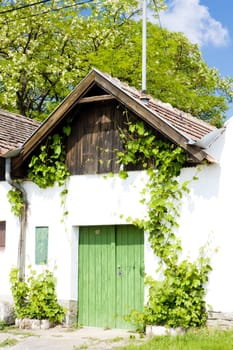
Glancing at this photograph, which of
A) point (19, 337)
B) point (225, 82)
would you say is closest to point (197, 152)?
point (19, 337)

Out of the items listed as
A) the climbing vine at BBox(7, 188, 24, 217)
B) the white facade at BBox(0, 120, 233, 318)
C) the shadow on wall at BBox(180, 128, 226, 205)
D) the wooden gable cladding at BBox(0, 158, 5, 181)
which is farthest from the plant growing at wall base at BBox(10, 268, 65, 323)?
the shadow on wall at BBox(180, 128, 226, 205)

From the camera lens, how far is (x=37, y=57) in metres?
26.0

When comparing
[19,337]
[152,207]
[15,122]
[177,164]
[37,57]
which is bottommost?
[19,337]

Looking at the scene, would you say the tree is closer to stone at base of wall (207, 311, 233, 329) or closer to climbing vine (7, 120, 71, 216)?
climbing vine (7, 120, 71, 216)

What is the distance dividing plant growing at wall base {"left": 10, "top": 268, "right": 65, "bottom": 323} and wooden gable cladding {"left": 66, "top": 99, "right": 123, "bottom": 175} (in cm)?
250

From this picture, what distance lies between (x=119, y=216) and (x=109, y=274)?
1.29 meters

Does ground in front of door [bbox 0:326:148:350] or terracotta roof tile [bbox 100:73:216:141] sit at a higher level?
terracotta roof tile [bbox 100:73:216:141]

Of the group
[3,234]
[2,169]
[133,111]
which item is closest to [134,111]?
[133,111]

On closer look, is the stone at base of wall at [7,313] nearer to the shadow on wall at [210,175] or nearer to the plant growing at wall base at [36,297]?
the plant growing at wall base at [36,297]

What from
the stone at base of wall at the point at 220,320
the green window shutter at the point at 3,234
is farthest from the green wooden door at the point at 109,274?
the green window shutter at the point at 3,234

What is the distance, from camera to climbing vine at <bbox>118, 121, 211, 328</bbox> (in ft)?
33.4

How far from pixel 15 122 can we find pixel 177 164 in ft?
23.8

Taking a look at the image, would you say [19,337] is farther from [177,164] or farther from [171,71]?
[171,71]

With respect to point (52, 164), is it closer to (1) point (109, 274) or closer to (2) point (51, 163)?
(2) point (51, 163)
